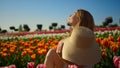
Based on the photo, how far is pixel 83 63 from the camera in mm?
3350

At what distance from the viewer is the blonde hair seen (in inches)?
137

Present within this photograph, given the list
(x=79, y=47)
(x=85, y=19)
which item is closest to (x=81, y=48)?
(x=79, y=47)

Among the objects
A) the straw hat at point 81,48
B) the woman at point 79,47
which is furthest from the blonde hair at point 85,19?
the straw hat at point 81,48

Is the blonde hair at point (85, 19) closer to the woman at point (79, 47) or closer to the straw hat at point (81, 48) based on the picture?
the woman at point (79, 47)

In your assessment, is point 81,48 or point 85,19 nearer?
point 81,48

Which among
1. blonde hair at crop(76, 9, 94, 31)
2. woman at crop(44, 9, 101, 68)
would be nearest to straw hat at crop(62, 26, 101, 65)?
woman at crop(44, 9, 101, 68)

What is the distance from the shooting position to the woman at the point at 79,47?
329 cm

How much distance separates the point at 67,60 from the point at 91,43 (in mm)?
314

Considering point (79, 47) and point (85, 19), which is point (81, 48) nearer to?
point (79, 47)

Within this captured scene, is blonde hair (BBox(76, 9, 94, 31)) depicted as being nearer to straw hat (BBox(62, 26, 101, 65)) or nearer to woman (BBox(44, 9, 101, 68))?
woman (BBox(44, 9, 101, 68))

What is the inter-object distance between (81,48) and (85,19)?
0.36m

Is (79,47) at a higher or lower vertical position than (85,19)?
lower

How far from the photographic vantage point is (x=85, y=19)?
3502mm

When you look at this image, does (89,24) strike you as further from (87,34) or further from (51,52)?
(51,52)
